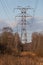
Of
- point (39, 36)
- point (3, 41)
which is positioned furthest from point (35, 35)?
point (3, 41)

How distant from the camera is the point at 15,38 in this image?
50688 millimetres

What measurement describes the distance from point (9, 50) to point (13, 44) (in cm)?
419

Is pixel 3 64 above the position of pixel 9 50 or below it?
above

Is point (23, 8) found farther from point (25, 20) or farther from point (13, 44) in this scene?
point (13, 44)

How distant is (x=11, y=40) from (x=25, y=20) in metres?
13.8

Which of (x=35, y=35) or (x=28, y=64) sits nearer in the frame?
(x=28, y=64)

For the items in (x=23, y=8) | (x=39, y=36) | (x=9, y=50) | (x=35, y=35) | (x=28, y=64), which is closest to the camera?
(x=28, y=64)

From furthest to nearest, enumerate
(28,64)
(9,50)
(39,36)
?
(39,36) < (9,50) < (28,64)

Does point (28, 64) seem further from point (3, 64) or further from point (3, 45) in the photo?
point (3, 45)

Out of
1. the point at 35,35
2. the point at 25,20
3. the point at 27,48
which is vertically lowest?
the point at 27,48

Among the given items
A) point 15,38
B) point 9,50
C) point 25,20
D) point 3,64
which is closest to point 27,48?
point 15,38

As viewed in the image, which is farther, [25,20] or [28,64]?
[25,20]

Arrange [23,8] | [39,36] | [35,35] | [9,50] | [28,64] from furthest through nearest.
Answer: [35,35] → [39,36] → [9,50] → [23,8] → [28,64]

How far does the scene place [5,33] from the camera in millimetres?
49469
